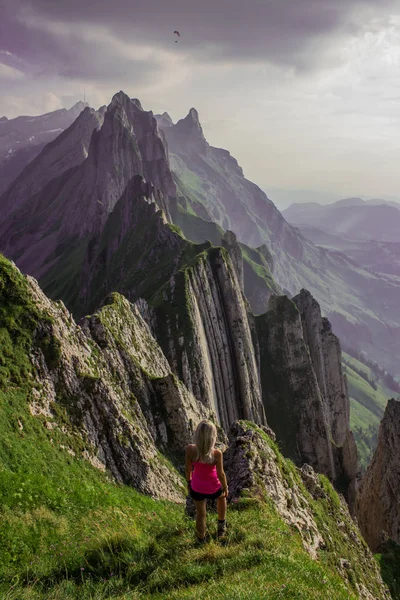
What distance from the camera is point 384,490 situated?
54.7 m

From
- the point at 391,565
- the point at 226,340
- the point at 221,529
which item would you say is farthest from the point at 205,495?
the point at 226,340

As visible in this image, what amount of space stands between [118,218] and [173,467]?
13177cm

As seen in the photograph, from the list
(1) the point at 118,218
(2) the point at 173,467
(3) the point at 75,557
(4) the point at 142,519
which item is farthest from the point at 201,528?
(1) the point at 118,218

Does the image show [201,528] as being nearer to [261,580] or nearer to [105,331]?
[261,580]

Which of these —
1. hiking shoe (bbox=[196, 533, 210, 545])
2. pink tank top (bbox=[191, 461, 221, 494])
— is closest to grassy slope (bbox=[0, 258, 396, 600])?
hiking shoe (bbox=[196, 533, 210, 545])

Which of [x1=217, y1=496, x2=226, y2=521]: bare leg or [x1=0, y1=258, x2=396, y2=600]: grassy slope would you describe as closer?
[x1=0, y1=258, x2=396, y2=600]: grassy slope

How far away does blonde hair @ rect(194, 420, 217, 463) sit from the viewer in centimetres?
1106

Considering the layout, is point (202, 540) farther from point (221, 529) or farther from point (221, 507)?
point (221, 507)

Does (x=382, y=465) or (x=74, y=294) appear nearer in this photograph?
(x=382, y=465)

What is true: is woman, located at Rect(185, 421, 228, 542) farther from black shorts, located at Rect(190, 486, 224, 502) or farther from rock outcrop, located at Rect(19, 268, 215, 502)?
rock outcrop, located at Rect(19, 268, 215, 502)

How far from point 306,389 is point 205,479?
87.9 m

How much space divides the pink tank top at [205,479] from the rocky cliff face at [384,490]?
4764 cm

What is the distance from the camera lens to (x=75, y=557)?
423 inches

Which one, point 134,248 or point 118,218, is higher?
point 118,218
